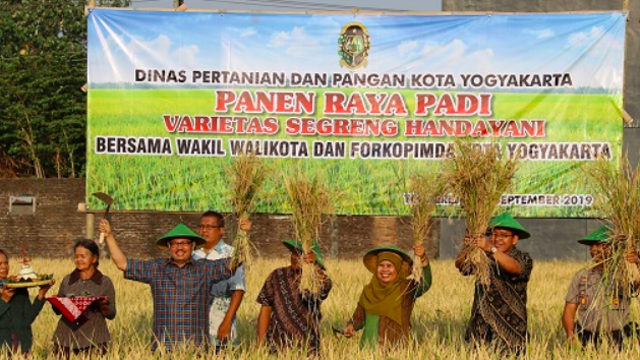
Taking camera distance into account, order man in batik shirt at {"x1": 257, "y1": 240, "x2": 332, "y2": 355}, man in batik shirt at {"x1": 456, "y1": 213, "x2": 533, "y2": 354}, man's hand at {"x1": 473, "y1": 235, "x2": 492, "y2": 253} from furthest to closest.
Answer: man in batik shirt at {"x1": 257, "y1": 240, "x2": 332, "y2": 355}, man in batik shirt at {"x1": 456, "y1": 213, "x2": 533, "y2": 354}, man's hand at {"x1": 473, "y1": 235, "x2": 492, "y2": 253}

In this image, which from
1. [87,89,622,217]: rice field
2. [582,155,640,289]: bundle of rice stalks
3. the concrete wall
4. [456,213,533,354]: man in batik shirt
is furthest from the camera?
the concrete wall

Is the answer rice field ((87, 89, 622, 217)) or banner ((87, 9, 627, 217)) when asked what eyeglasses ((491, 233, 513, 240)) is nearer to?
rice field ((87, 89, 622, 217))

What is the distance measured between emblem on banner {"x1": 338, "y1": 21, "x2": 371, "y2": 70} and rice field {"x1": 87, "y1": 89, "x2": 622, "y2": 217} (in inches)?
34.6

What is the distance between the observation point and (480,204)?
831 cm

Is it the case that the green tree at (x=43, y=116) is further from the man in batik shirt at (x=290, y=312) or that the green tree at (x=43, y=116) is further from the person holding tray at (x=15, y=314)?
the man in batik shirt at (x=290, y=312)

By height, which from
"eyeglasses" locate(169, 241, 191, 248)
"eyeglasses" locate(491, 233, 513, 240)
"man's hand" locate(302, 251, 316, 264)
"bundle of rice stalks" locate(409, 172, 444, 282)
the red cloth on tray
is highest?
"bundle of rice stalks" locate(409, 172, 444, 282)

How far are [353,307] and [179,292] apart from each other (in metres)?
4.01

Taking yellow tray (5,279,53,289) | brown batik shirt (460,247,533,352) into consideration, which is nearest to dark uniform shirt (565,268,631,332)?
brown batik shirt (460,247,533,352)

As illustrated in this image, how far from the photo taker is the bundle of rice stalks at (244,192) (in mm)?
8551

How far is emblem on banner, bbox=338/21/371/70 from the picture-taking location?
1758 centimetres

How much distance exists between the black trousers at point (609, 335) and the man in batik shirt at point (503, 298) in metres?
0.55

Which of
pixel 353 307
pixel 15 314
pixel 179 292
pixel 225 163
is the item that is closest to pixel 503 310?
pixel 179 292

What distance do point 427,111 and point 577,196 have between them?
8.11 ft

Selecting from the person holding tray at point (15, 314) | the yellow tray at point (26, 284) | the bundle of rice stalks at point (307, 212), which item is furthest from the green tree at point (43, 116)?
the bundle of rice stalks at point (307, 212)
